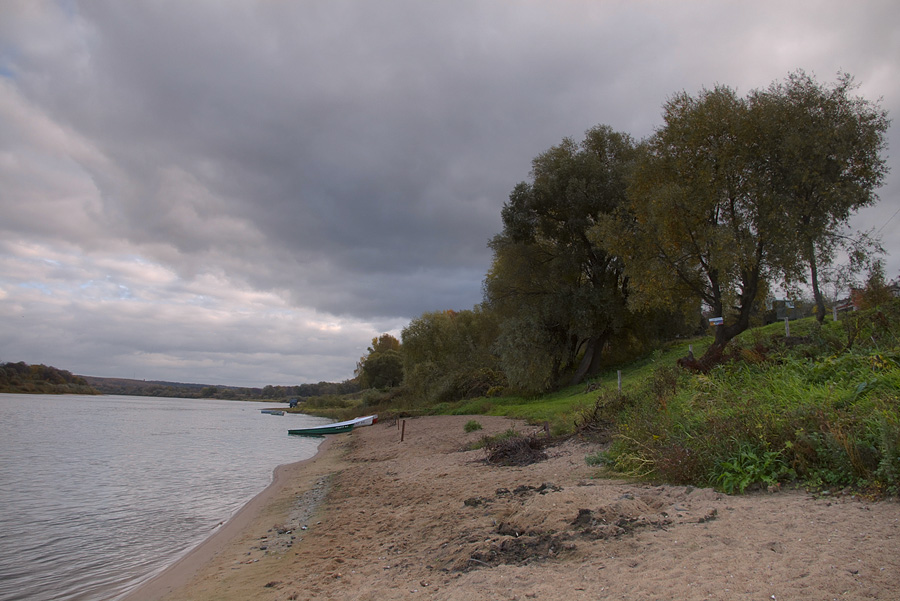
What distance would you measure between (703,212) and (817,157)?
14.4ft

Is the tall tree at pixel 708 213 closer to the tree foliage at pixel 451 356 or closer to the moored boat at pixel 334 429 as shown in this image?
the tree foliage at pixel 451 356

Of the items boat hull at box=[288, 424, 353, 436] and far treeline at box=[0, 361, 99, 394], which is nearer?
boat hull at box=[288, 424, 353, 436]

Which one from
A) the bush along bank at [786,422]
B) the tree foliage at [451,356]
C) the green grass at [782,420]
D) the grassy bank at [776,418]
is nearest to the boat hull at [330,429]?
the tree foliage at [451,356]

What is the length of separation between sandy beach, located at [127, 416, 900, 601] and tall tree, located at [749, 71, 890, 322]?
15.9 m

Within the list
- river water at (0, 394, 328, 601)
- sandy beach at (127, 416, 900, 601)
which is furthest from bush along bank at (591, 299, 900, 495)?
river water at (0, 394, 328, 601)

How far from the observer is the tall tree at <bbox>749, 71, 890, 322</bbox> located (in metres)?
19.0

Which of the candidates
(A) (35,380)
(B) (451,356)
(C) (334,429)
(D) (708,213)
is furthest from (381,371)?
(A) (35,380)

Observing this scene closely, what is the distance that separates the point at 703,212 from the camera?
20.1m

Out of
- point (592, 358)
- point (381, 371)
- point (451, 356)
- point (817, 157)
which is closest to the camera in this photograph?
point (817, 157)

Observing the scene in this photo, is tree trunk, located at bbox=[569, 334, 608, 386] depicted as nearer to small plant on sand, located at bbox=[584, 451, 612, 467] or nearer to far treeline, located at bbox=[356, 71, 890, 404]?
far treeline, located at bbox=[356, 71, 890, 404]

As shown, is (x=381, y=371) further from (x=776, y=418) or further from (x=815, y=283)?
(x=776, y=418)

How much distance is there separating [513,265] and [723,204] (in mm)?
13671

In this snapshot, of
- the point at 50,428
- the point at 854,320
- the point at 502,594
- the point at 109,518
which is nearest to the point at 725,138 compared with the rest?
the point at 854,320

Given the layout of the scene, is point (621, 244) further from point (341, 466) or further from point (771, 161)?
point (341, 466)
